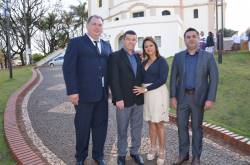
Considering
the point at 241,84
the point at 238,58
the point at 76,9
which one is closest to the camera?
the point at 241,84

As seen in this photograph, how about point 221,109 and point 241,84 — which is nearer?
point 221,109

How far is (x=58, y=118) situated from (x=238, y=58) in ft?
47.3

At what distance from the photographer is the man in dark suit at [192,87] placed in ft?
18.4

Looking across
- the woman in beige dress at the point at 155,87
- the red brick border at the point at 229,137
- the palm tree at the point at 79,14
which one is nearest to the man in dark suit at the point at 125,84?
the woman in beige dress at the point at 155,87

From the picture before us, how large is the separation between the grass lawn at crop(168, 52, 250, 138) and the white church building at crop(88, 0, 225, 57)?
17.2m

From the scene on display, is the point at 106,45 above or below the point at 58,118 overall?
above

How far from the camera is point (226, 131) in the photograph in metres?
7.33

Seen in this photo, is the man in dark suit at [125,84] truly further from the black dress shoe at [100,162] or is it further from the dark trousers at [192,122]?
the dark trousers at [192,122]

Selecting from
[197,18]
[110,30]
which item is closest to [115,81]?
[110,30]

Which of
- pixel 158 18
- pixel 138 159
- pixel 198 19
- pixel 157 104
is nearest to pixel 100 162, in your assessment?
pixel 138 159

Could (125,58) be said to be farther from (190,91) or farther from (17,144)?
(17,144)

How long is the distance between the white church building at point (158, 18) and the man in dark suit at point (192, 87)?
83.9ft

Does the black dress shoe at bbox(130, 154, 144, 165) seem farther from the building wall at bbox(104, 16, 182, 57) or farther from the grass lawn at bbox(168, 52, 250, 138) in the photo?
the building wall at bbox(104, 16, 182, 57)

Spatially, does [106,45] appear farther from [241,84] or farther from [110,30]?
[110,30]
